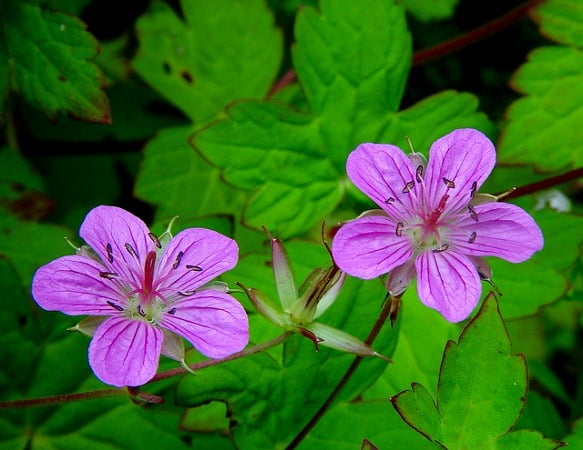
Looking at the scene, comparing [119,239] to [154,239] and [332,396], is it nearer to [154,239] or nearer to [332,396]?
[154,239]

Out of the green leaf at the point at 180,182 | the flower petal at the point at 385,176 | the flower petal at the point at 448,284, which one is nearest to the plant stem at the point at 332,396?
the flower petal at the point at 448,284

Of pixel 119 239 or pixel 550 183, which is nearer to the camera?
pixel 119 239

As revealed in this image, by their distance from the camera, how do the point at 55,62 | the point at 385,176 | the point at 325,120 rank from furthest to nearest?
the point at 325,120 → the point at 55,62 → the point at 385,176

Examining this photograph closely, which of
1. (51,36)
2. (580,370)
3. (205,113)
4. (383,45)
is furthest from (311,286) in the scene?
(580,370)

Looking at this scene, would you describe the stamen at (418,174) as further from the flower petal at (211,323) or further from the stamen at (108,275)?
the stamen at (108,275)

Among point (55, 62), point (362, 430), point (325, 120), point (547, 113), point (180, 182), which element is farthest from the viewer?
point (180, 182)

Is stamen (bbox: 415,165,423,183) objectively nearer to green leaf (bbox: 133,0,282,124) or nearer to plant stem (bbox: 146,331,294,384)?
plant stem (bbox: 146,331,294,384)

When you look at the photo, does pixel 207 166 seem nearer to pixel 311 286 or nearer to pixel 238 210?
A: pixel 238 210

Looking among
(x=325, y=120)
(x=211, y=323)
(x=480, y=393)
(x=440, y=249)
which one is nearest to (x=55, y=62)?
(x=325, y=120)
